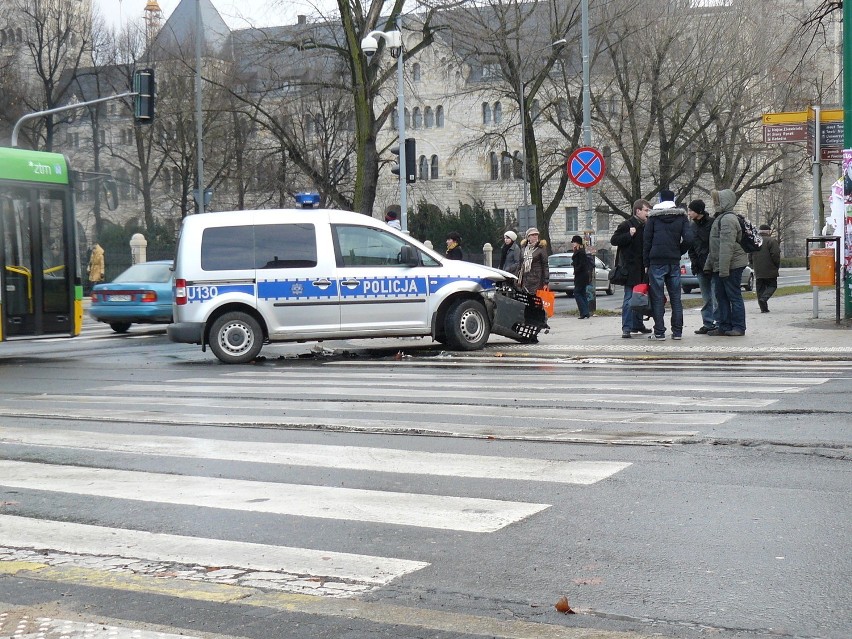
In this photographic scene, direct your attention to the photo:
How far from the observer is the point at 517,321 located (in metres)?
17.2

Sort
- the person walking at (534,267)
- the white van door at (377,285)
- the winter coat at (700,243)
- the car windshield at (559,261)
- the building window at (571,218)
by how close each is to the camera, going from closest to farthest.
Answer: the white van door at (377,285), the winter coat at (700,243), the person walking at (534,267), the car windshield at (559,261), the building window at (571,218)

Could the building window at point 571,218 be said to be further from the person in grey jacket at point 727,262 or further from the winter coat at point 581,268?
the person in grey jacket at point 727,262

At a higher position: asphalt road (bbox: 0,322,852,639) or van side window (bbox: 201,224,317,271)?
van side window (bbox: 201,224,317,271)

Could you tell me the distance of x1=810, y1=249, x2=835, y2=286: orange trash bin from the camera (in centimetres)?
1780

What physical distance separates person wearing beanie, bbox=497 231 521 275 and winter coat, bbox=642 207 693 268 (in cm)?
626

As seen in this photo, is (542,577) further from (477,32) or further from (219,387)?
(477,32)

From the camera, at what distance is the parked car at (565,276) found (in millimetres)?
42781

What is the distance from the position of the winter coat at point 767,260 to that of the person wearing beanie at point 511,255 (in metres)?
5.02

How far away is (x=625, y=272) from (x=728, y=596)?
43.4 feet

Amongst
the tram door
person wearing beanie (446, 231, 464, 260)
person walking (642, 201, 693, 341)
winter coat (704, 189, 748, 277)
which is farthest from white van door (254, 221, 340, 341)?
person wearing beanie (446, 231, 464, 260)

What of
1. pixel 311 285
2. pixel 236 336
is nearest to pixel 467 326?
pixel 311 285

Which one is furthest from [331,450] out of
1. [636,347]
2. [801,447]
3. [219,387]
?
[636,347]

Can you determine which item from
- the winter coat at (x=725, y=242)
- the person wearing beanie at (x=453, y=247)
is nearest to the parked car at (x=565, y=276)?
the person wearing beanie at (x=453, y=247)

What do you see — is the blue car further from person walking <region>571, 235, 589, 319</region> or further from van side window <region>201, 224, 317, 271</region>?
van side window <region>201, 224, 317, 271</region>
